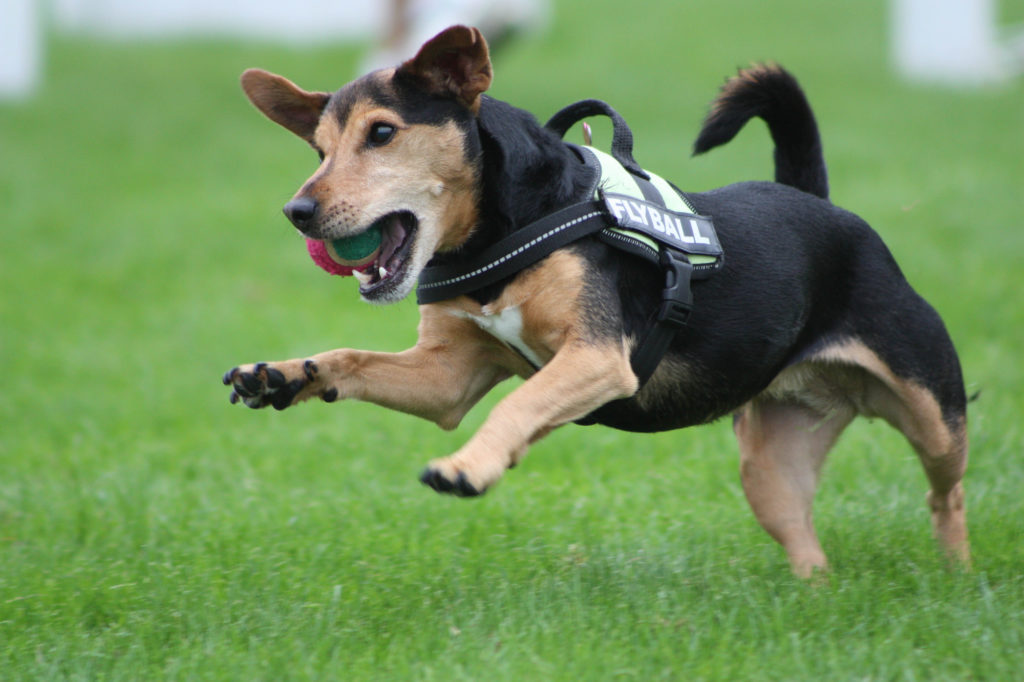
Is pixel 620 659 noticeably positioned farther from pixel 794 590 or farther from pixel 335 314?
pixel 335 314

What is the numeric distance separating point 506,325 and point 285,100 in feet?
Result: 4.21

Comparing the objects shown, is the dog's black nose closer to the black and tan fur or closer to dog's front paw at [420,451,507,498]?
the black and tan fur

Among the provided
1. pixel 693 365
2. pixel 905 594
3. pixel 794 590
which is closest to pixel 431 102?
pixel 693 365

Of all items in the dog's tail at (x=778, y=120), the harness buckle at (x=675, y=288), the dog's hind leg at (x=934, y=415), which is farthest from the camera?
the dog's tail at (x=778, y=120)

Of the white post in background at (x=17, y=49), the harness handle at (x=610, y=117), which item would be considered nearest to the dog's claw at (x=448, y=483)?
the harness handle at (x=610, y=117)

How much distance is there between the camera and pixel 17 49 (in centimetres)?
1764

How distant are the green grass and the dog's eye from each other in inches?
70.7

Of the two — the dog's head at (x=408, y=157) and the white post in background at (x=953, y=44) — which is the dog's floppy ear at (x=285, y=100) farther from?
the white post in background at (x=953, y=44)

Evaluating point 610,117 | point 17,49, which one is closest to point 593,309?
point 610,117

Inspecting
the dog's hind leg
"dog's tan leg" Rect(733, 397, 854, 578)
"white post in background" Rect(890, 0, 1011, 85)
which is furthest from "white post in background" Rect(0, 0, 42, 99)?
the dog's hind leg

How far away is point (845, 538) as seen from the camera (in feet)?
17.9

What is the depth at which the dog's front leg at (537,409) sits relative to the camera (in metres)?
3.70

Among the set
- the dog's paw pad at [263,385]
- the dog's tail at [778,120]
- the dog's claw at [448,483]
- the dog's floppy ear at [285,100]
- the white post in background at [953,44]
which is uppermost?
the white post in background at [953,44]

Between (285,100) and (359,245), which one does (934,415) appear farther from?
(285,100)
